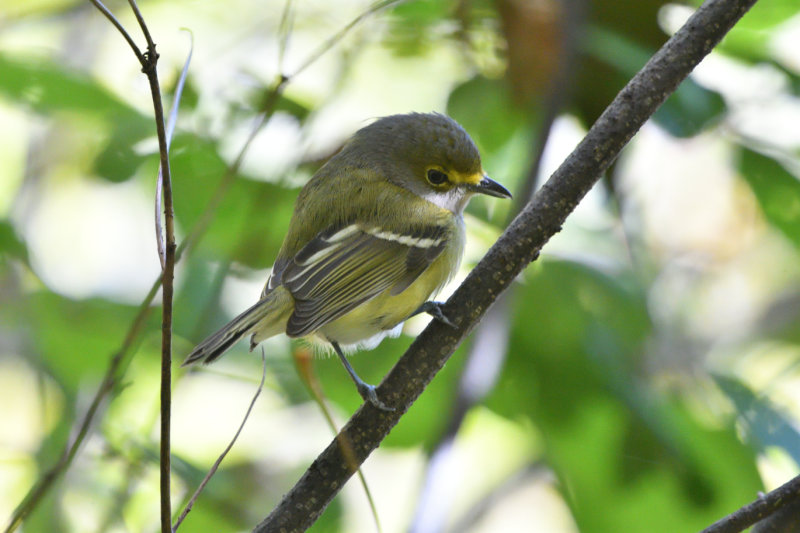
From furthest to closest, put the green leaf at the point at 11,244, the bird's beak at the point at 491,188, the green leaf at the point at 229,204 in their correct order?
1. the bird's beak at the point at 491,188
2. the green leaf at the point at 229,204
3. the green leaf at the point at 11,244

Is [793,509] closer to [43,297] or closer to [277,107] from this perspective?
[277,107]

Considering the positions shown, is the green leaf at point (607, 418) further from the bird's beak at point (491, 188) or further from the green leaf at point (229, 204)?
the green leaf at point (229, 204)

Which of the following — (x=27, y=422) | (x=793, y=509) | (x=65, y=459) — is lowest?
(x=793, y=509)

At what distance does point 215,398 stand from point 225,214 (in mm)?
2213

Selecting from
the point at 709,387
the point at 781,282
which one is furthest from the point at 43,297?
the point at 781,282

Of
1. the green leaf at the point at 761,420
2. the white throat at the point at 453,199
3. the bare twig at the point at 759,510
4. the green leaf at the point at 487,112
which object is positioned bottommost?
the bare twig at the point at 759,510

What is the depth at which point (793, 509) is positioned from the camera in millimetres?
1467

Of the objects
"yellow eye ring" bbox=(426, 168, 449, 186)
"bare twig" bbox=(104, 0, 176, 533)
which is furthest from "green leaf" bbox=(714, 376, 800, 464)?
"bare twig" bbox=(104, 0, 176, 533)

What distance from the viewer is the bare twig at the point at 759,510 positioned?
143cm

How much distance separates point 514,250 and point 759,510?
68 centimetres

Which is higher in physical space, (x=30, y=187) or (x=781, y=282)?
(x=30, y=187)

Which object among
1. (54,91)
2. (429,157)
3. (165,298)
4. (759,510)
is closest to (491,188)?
(429,157)

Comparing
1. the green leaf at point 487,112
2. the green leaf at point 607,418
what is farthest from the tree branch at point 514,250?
the green leaf at point 487,112

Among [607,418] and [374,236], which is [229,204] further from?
[607,418]
